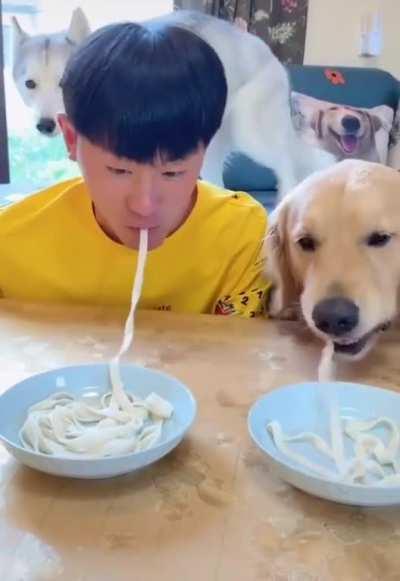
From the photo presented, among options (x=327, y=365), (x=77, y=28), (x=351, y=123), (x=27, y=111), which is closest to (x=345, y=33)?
(x=351, y=123)

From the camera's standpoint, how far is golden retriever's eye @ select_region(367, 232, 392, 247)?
3.74 feet

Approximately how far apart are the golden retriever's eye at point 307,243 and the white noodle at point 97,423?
0.47 metres

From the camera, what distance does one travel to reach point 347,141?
359 centimetres

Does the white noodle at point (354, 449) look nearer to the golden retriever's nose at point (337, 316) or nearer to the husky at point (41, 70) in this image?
the golden retriever's nose at point (337, 316)

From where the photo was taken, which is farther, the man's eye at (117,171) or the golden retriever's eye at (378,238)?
the golden retriever's eye at (378,238)

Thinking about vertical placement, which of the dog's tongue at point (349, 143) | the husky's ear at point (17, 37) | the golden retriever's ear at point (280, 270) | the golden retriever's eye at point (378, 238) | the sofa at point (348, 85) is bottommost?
the dog's tongue at point (349, 143)

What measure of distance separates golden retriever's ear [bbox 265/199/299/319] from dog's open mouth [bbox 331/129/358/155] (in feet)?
7.90

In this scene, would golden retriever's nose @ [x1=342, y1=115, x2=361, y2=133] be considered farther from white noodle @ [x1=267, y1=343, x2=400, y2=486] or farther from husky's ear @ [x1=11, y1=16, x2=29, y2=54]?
white noodle @ [x1=267, y1=343, x2=400, y2=486]

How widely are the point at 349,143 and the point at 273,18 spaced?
826 millimetres

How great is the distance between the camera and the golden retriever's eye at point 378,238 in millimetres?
1139

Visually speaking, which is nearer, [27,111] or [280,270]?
[280,270]

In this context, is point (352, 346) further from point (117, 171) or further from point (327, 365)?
point (117, 171)

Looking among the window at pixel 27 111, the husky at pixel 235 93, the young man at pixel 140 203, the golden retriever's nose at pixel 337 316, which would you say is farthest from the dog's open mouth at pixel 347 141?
the golden retriever's nose at pixel 337 316

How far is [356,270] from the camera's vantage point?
3.57ft
